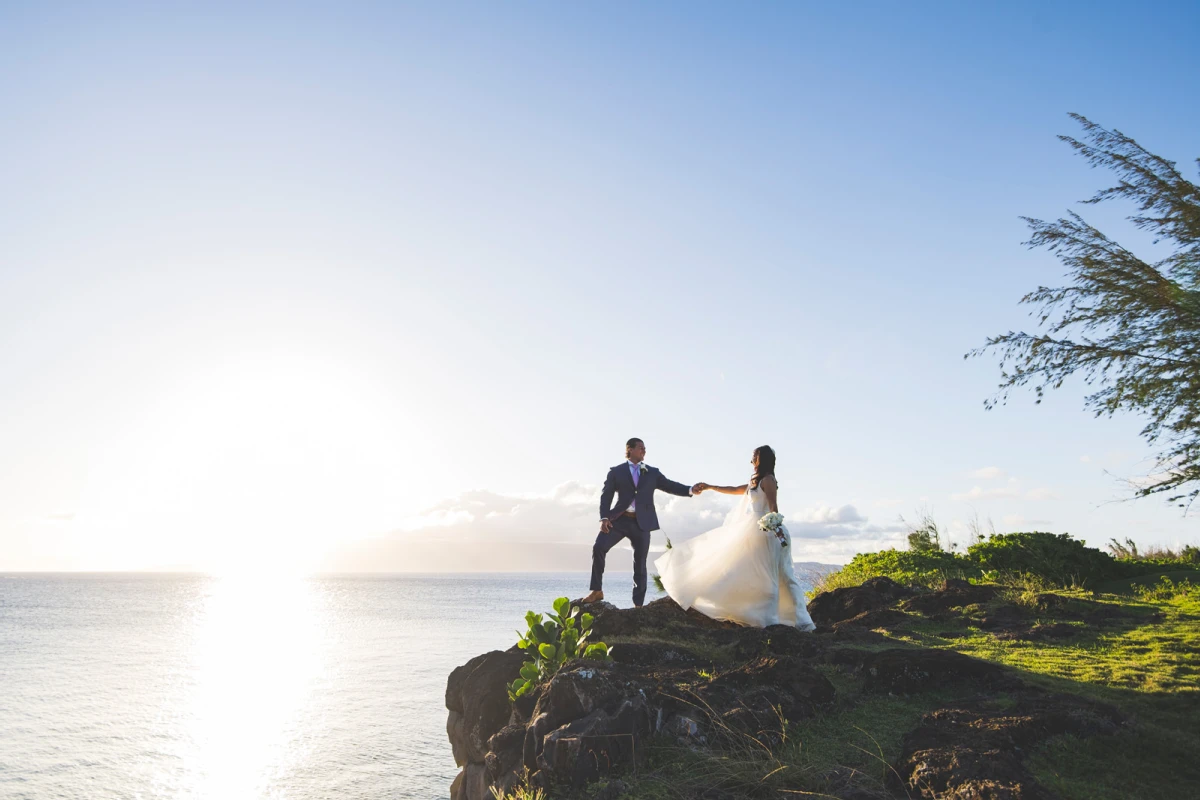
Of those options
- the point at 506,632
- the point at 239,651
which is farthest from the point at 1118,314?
the point at 239,651

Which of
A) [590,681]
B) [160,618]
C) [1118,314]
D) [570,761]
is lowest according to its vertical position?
[160,618]

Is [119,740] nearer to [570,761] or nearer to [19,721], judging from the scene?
[19,721]

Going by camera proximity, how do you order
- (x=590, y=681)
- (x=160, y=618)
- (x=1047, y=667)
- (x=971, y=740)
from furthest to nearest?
1. (x=160, y=618)
2. (x=1047, y=667)
3. (x=590, y=681)
4. (x=971, y=740)

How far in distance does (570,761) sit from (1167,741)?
4.72 metres

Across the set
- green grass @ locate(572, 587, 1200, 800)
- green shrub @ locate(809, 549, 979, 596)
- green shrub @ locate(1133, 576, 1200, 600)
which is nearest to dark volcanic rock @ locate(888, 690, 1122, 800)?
green grass @ locate(572, 587, 1200, 800)

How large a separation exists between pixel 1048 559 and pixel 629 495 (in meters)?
10.6

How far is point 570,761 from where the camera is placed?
5.64m

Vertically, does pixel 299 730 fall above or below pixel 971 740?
below

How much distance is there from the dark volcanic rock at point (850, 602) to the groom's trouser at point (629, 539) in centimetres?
335

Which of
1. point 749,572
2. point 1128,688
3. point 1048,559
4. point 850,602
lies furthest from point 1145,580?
point 749,572

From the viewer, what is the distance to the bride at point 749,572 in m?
10.7

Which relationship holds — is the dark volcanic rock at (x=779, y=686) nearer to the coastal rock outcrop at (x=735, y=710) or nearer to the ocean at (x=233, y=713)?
the coastal rock outcrop at (x=735, y=710)

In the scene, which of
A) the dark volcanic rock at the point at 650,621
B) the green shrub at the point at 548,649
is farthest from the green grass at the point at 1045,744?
the green shrub at the point at 548,649

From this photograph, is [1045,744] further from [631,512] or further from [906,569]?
[906,569]
